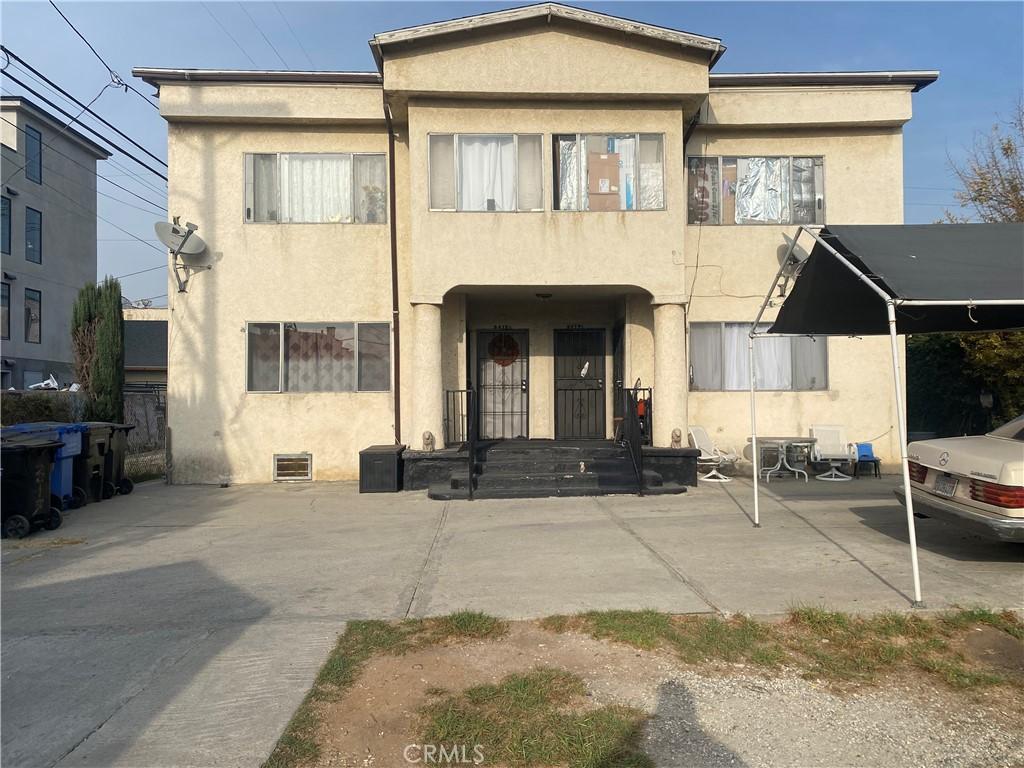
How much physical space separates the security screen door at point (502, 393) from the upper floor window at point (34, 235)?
2291 cm

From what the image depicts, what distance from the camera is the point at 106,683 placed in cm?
417

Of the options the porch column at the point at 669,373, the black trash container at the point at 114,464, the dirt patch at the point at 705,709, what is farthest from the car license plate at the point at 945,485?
the black trash container at the point at 114,464

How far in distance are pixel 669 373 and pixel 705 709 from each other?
7937 millimetres

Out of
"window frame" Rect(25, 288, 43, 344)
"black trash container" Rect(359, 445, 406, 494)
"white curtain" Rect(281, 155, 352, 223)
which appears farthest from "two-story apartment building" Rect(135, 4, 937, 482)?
"window frame" Rect(25, 288, 43, 344)

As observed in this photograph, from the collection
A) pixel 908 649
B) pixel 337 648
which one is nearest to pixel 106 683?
pixel 337 648

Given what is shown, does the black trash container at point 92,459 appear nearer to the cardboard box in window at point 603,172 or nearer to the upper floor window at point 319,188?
the upper floor window at point 319,188

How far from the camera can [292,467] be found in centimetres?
1232

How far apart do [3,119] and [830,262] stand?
28.8 meters

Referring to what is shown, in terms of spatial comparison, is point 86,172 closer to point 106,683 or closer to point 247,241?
point 247,241

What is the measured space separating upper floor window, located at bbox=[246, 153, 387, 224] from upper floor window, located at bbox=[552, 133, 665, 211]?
320 centimetres

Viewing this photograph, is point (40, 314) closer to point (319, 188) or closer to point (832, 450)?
point (319, 188)

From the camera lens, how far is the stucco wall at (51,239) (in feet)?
86.3

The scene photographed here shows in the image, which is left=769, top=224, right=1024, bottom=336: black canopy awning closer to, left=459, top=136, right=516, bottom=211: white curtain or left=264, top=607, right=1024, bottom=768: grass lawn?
left=264, top=607, right=1024, bottom=768: grass lawn

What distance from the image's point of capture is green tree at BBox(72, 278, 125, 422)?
13305 mm
